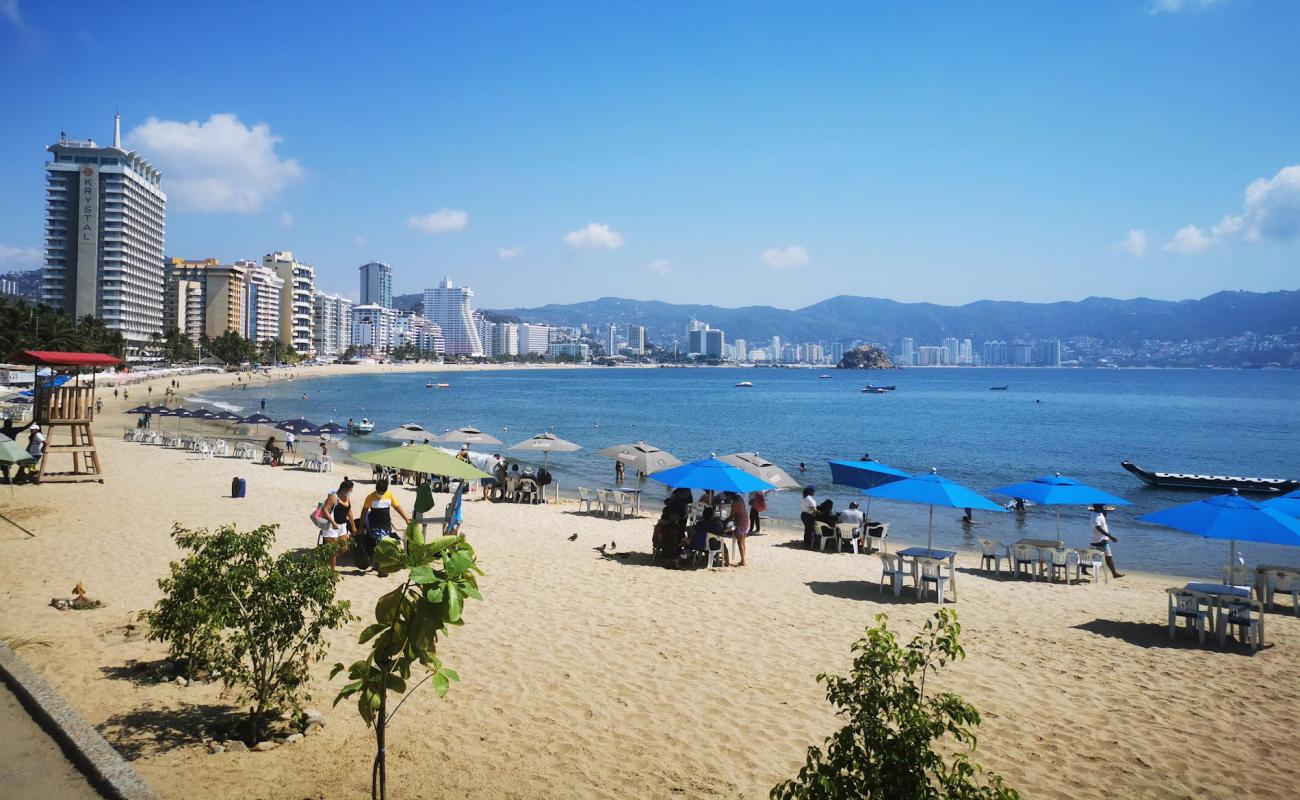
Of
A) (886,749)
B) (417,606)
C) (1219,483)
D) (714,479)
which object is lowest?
(1219,483)

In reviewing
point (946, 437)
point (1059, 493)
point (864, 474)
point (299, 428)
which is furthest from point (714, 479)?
point (946, 437)

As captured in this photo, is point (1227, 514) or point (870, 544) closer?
point (1227, 514)

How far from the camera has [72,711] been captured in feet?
17.4

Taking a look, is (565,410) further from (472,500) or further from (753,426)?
(472,500)

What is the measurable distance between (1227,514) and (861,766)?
932cm

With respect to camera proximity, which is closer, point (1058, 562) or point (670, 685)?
point (670, 685)

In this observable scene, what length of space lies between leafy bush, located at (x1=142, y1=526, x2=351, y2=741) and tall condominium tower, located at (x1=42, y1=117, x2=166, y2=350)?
132750mm

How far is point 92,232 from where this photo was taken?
4493 inches

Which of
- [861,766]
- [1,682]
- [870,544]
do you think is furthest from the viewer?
[870,544]

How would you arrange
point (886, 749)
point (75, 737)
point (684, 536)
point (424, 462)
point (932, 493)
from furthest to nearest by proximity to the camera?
point (684, 536), point (424, 462), point (932, 493), point (75, 737), point (886, 749)

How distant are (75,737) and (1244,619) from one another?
454 inches

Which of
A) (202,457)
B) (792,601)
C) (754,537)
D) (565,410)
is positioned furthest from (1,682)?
(565,410)

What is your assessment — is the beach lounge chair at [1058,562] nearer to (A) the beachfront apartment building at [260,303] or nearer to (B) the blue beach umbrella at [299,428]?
(B) the blue beach umbrella at [299,428]

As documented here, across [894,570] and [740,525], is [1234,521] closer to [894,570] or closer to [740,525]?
[894,570]
